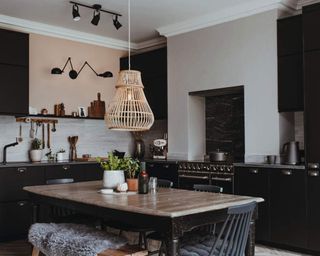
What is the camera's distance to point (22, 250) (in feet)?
15.5

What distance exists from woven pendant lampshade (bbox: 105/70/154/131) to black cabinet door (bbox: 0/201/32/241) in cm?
208

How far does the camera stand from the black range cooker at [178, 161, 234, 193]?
5.11m

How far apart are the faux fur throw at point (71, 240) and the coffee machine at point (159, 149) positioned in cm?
299

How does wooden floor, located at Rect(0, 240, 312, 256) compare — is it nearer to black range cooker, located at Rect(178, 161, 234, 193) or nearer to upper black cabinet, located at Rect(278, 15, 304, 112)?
black range cooker, located at Rect(178, 161, 234, 193)

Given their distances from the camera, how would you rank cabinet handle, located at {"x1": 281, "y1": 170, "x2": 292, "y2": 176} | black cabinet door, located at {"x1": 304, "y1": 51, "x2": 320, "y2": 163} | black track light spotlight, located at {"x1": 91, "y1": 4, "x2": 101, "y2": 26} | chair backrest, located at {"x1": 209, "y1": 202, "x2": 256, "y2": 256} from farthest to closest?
1. black track light spotlight, located at {"x1": 91, "y1": 4, "x2": 101, "y2": 26}
2. cabinet handle, located at {"x1": 281, "y1": 170, "x2": 292, "y2": 176}
3. black cabinet door, located at {"x1": 304, "y1": 51, "x2": 320, "y2": 163}
4. chair backrest, located at {"x1": 209, "y1": 202, "x2": 256, "y2": 256}

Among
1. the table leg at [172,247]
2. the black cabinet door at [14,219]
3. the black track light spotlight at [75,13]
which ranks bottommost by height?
the black cabinet door at [14,219]

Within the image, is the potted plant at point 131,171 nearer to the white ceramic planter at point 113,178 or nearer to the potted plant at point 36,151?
the white ceramic planter at point 113,178

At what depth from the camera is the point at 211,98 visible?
6270mm

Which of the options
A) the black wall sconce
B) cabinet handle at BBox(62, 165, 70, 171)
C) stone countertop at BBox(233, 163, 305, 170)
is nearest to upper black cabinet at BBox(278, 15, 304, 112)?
stone countertop at BBox(233, 163, 305, 170)

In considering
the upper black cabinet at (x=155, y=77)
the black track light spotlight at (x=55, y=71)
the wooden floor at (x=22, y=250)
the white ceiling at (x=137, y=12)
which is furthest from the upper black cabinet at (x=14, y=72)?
the upper black cabinet at (x=155, y=77)

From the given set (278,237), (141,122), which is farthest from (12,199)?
(278,237)

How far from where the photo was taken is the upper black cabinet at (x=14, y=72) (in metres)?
5.36

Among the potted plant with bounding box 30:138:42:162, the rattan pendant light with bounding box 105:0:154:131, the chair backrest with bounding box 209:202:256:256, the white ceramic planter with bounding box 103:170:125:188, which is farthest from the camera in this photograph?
the potted plant with bounding box 30:138:42:162

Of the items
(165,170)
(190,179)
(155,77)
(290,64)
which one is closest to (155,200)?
(190,179)
